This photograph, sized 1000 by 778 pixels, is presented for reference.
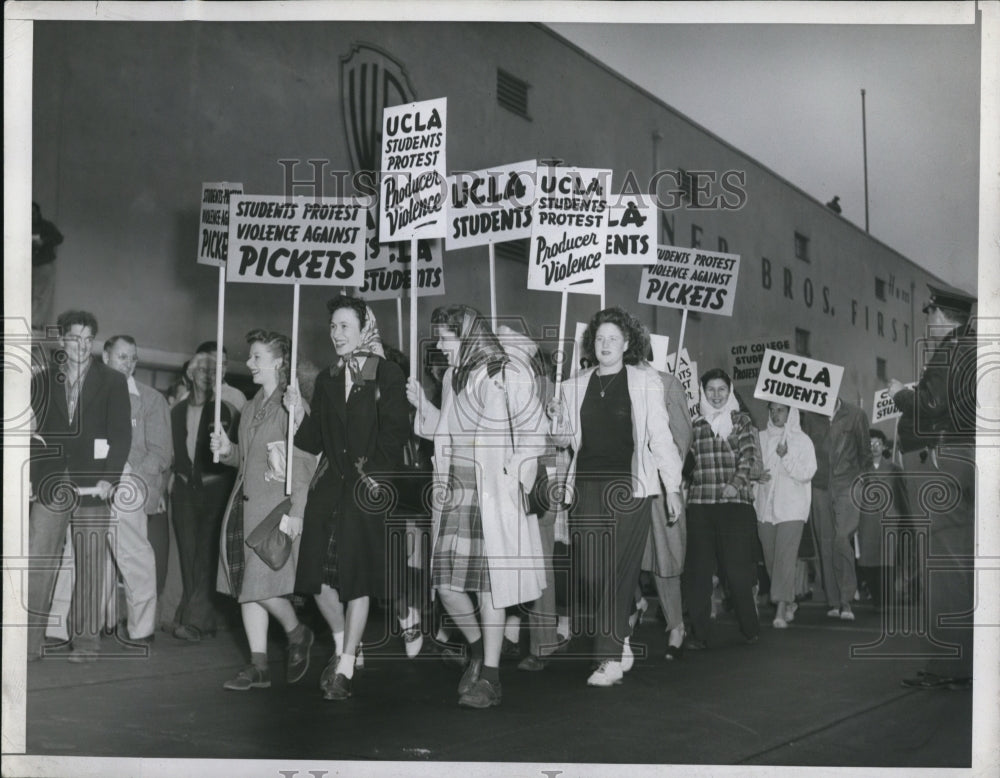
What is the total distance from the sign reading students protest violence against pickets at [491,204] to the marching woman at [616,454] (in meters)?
0.65

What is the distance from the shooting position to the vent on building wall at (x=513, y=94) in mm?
7855

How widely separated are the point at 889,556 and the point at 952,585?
0.33m

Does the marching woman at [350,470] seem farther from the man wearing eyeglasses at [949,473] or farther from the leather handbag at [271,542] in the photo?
the man wearing eyeglasses at [949,473]

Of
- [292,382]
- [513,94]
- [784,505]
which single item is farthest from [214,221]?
[784,505]

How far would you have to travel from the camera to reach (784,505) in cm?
812

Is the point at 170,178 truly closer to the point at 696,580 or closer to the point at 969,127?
the point at 696,580

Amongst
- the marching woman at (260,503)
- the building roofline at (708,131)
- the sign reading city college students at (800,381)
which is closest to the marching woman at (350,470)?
the marching woman at (260,503)

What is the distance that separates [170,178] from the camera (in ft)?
25.4

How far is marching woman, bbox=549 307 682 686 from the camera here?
7766 mm

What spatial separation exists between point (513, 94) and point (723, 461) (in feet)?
7.20

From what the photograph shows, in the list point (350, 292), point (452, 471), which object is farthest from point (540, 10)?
point (452, 471)

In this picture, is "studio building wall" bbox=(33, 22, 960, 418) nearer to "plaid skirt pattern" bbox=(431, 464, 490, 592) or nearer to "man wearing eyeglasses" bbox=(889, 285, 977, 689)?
"man wearing eyeglasses" bbox=(889, 285, 977, 689)

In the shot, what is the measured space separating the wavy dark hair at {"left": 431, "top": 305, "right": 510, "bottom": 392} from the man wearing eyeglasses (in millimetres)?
2116

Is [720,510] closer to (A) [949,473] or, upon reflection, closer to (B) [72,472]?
(A) [949,473]
